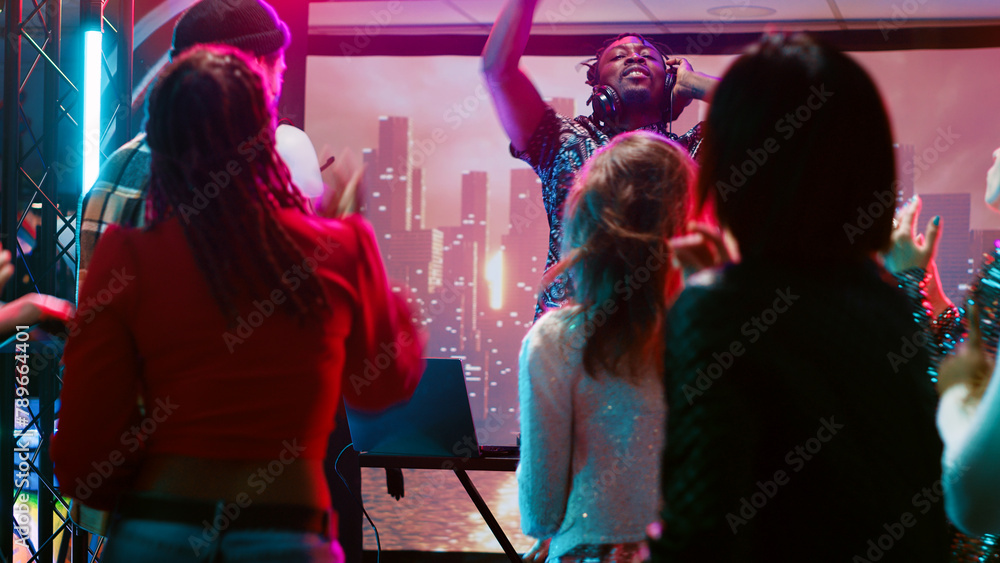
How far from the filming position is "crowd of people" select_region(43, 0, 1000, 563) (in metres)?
0.65

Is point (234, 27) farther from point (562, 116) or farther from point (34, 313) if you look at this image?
point (562, 116)

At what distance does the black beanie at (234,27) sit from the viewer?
1389mm

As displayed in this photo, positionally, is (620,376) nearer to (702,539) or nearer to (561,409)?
(561,409)

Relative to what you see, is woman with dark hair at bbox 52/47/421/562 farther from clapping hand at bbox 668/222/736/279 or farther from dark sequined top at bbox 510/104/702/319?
dark sequined top at bbox 510/104/702/319

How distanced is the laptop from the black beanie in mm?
826

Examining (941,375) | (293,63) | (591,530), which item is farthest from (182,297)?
(293,63)

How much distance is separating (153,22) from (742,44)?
9.16 ft

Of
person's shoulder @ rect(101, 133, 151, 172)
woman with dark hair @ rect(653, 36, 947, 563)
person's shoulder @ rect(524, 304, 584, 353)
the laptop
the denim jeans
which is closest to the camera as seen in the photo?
woman with dark hair @ rect(653, 36, 947, 563)

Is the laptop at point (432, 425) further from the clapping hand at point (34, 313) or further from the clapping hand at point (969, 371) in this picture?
the clapping hand at point (969, 371)

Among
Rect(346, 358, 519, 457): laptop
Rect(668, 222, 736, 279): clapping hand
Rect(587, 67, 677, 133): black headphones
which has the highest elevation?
Rect(587, 67, 677, 133): black headphones

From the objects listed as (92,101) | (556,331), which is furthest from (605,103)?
(92,101)

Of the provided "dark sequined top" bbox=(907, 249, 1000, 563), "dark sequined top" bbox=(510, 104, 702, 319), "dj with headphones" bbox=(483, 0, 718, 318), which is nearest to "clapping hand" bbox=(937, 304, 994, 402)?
"dark sequined top" bbox=(907, 249, 1000, 563)

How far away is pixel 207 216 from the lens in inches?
37.1

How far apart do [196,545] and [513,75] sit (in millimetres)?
1452
